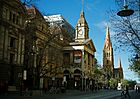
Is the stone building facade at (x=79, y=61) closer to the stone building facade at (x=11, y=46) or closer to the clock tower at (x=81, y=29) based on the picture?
the clock tower at (x=81, y=29)

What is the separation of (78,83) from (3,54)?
167 feet

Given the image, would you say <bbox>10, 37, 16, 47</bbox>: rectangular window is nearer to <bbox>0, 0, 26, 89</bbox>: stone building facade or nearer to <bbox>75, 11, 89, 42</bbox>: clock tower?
<bbox>0, 0, 26, 89</bbox>: stone building facade

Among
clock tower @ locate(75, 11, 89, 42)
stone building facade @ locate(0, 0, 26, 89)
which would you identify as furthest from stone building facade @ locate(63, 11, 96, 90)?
stone building facade @ locate(0, 0, 26, 89)

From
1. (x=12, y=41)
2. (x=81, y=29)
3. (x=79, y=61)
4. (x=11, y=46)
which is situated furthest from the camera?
(x=81, y=29)

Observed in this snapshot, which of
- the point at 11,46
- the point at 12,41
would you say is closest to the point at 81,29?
the point at 12,41

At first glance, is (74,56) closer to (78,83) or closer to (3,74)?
(78,83)

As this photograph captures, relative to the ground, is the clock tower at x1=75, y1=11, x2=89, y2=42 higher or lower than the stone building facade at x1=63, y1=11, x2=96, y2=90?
higher

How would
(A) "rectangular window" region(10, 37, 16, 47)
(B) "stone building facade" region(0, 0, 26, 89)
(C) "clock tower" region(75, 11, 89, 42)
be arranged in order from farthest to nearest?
(C) "clock tower" region(75, 11, 89, 42), (A) "rectangular window" region(10, 37, 16, 47), (B) "stone building facade" region(0, 0, 26, 89)

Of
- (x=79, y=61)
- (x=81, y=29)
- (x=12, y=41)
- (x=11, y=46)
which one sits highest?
(x=81, y=29)

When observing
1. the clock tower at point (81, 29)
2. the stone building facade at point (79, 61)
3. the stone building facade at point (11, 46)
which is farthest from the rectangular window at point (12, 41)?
the clock tower at point (81, 29)

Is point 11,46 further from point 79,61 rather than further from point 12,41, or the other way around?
point 79,61

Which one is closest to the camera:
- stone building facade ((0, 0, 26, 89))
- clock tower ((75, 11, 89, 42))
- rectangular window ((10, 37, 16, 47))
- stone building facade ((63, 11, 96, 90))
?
stone building facade ((0, 0, 26, 89))

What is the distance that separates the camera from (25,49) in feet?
211

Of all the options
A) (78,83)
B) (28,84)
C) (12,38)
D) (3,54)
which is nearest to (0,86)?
(3,54)
